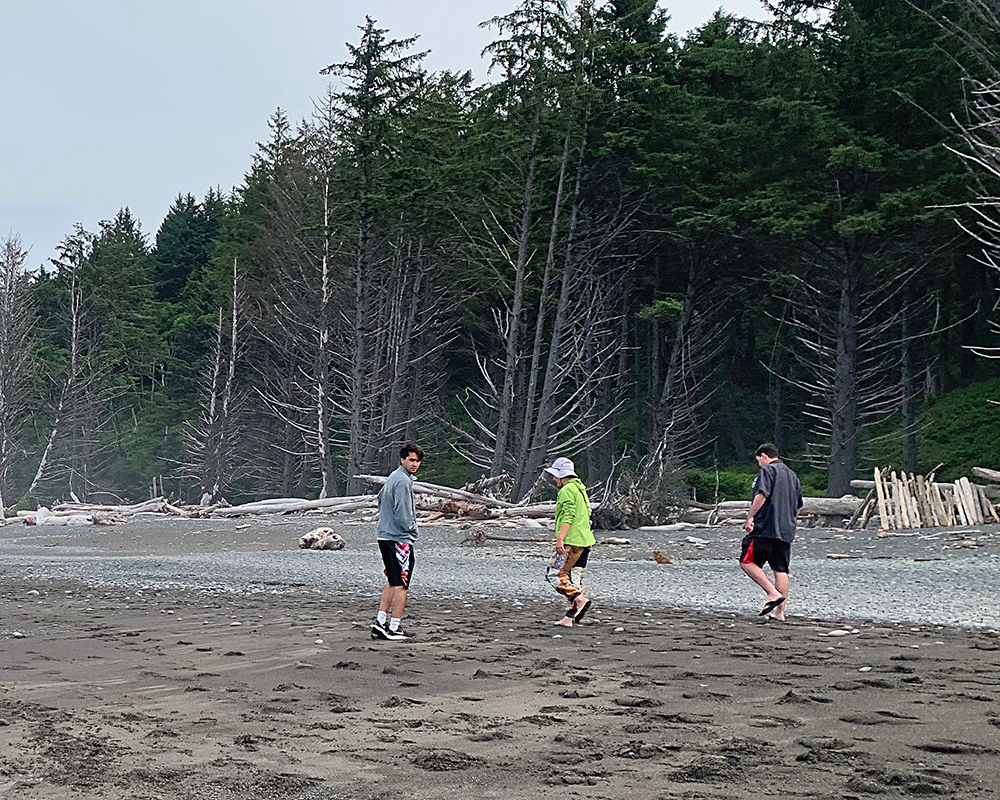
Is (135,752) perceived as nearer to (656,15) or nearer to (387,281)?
(387,281)

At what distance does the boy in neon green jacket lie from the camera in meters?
11.9

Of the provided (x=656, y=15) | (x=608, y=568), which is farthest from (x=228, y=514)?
(x=656, y=15)

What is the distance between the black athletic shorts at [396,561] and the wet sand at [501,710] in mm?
597

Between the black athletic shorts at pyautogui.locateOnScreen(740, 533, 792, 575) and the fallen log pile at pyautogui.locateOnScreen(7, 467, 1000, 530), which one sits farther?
the fallen log pile at pyautogui.locateOnScreen(7, 467, 1000, 530)

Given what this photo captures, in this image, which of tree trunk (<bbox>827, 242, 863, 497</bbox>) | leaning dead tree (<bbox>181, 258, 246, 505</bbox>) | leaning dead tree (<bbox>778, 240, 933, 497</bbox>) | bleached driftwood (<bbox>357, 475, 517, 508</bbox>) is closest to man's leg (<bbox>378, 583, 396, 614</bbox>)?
bleached driftwood (<bbox>357, 475, 517, 508</bbox>)

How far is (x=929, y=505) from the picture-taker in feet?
79.3

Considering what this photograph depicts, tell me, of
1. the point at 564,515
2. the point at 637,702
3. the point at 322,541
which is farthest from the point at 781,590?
the point at 322,541

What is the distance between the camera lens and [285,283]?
51.7 metres

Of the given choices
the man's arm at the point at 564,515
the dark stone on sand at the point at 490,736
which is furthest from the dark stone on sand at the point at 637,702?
the man's arm at the point at 564,515

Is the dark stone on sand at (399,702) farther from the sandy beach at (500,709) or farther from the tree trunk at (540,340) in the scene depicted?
the tree trunk at (540,340)

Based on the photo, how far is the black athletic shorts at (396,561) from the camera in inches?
426

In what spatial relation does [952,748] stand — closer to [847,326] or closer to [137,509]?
[847,326]

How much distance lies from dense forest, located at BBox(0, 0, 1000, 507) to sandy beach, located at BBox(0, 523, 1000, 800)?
17822mm

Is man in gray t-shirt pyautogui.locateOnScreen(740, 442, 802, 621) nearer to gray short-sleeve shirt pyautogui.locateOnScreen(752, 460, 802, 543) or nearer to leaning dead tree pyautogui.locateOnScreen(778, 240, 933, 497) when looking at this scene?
gray short-sleeve shirt pyautogui.locateOnScreen(752, 460, 802, 543)
